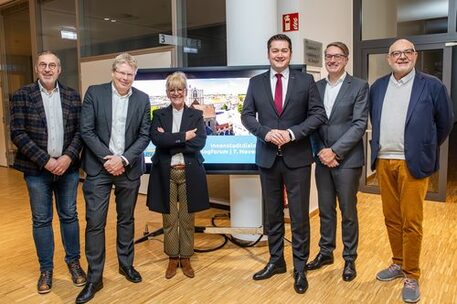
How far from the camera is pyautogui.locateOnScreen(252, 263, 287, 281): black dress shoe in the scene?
2947 mm

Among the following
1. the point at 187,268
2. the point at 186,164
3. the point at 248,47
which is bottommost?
the point at 187,268

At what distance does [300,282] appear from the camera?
2770 millimetres

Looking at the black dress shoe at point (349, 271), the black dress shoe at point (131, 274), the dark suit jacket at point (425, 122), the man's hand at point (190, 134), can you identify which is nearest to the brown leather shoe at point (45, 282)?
the black dress shoe at point (131, 274)

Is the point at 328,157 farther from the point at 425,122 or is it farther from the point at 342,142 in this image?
the point at 425,122

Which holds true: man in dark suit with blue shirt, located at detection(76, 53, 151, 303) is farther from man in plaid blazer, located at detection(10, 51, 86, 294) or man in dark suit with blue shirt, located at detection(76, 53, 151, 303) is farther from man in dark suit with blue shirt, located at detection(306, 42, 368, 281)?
man in dark suit with blue shirt, located at detection(306, 42, 368, 281)

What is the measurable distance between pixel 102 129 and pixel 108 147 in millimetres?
126

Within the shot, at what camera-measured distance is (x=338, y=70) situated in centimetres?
281

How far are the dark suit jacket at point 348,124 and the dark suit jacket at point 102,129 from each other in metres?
1.30

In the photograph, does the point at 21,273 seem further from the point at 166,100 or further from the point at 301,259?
the point at 301,259

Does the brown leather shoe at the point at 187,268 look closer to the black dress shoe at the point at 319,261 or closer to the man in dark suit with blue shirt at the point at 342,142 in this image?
the black dress shoe at the point at 319,261

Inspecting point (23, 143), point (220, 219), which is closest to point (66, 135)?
point (23, 143)

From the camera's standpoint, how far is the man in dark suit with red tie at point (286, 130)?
2.70m

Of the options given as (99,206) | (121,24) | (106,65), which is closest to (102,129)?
(99,206)

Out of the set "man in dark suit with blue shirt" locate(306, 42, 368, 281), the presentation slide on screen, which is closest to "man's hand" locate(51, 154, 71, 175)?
the presentation slide on screen
